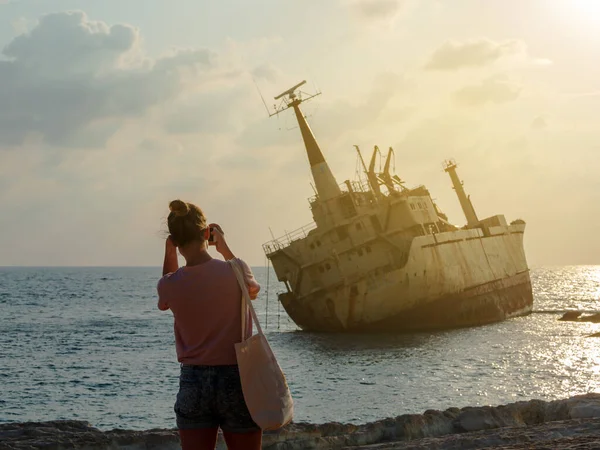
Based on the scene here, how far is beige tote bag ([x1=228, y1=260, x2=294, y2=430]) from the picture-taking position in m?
3.70

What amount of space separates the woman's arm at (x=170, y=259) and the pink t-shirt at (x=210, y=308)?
209 mm

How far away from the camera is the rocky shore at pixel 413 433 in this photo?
6.71 m

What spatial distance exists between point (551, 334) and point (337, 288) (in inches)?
408

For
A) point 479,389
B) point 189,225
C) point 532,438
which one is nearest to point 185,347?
point 189,225

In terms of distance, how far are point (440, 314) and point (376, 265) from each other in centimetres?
407

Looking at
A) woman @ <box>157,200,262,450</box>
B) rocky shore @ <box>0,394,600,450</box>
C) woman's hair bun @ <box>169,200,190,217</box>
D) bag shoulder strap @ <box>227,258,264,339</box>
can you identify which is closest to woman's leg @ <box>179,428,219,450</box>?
woman @ <box>157,200,262,450</box>

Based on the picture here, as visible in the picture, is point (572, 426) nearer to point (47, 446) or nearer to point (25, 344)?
point (47, 446)

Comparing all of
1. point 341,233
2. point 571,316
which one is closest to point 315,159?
point 341,233

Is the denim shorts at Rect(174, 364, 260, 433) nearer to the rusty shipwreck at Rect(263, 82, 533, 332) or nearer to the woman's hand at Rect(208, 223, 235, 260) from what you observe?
the woman's hand at Rect(208, 223, 235, 260)

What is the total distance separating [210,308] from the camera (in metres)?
3.81

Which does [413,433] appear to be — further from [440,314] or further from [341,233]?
[440,314]

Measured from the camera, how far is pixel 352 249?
111 feet

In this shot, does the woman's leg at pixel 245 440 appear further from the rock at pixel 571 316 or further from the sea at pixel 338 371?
the rock at pixel 571 316

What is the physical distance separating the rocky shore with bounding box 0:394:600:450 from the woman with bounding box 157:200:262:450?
328 cm
